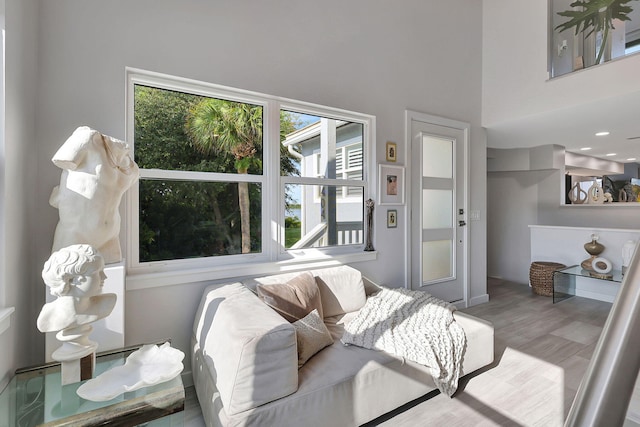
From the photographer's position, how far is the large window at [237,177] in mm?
2148

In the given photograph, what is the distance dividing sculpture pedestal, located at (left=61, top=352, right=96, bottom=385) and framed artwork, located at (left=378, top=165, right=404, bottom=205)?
248 cm

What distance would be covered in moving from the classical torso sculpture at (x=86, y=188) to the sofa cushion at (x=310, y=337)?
116 centimetres

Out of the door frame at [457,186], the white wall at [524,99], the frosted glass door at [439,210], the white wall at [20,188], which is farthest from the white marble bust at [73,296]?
the white wall at [524,99]

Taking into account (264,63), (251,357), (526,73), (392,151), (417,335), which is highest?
(526,73)

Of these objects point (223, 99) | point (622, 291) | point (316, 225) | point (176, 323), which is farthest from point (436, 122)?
point (622, 291)

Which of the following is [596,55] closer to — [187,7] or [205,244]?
[187,7]

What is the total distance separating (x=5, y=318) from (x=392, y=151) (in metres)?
2.98

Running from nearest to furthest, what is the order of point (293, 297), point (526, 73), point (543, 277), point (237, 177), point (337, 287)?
point (293, 297)
point (237, 177)
point (337, 287)
point (526, 73)
point (543, 277)

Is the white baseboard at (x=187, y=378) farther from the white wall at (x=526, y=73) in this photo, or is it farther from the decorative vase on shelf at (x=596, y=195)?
the decorative vase on shelf at (x=596, y=195)

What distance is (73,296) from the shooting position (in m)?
1.19

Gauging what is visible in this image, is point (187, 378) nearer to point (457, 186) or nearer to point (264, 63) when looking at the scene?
point (264, 63)

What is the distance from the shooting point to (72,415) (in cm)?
112

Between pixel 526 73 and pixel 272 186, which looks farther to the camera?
pixel 526 73

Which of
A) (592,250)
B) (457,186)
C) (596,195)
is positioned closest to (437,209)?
(457,186)
